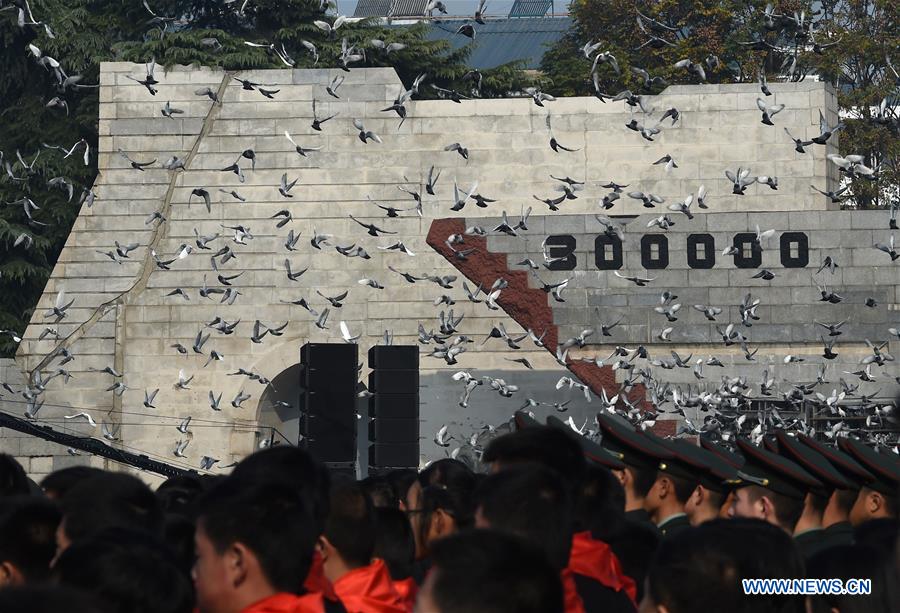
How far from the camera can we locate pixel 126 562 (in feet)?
12.1

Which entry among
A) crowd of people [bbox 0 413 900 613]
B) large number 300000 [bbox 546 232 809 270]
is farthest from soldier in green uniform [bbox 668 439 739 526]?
large number 300000 [bbox 546 232 809 270]

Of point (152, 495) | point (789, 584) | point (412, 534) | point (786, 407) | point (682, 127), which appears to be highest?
point (789, 584)

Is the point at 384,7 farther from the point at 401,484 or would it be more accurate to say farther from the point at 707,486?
the point at 707,486

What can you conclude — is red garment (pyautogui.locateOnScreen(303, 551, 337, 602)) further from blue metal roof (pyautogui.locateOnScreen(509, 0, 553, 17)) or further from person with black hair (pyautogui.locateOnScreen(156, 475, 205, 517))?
blue metal roof (pyautogui.locateOnScreen(509, 0, 553, 17))

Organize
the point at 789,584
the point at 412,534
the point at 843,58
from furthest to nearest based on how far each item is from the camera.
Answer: the point at 843,58 < the point at 412,534 < the point at 789,584

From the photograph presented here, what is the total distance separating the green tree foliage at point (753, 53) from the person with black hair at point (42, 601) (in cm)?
3522

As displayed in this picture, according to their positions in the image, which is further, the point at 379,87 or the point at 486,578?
the point at 379,87

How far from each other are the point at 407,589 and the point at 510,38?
61.8 metres

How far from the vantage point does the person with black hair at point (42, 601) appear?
255 cm

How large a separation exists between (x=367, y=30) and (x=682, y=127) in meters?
8.58

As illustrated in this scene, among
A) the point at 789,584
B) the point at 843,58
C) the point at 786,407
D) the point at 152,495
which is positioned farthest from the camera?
the point at 843,58

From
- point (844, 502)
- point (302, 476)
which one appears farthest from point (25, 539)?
point (844, 502)

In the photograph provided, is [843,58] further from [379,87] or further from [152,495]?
[152,495]

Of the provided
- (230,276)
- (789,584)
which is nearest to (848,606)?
(789,584)
